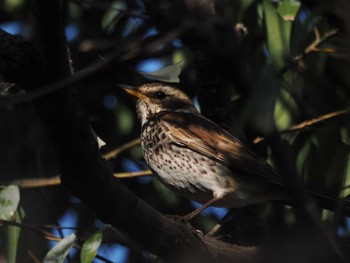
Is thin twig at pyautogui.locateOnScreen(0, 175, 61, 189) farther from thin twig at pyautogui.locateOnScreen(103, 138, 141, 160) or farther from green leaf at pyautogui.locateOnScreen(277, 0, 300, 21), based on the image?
green leaf at pyautogui.locateOnScreen(277, 0, 300, 21)

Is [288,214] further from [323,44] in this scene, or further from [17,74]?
[17,74]

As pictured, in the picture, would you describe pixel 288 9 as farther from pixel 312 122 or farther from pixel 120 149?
pixel 120 149

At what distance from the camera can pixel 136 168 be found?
17.6 ft

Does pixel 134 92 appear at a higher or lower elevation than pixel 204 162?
higher

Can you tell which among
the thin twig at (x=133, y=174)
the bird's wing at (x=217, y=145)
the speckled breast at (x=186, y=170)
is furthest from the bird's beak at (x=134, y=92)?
the thin twig at (x=133, y=174)

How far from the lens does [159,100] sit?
5410 mm

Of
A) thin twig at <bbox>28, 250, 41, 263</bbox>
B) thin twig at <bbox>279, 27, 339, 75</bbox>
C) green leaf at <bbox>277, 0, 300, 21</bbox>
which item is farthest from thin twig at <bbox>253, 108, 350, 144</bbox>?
thin twig at <bbox>28, 250, 41, 263</bbox>

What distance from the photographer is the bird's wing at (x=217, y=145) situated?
4621 millimetres

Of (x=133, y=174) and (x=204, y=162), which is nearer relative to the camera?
(x=204, y=162)

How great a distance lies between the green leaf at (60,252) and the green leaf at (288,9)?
1916 millimetres

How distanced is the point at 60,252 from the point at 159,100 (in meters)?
1.98

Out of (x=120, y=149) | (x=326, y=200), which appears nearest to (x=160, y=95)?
→ (x=120, y=149)

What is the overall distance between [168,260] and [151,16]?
1.49 m

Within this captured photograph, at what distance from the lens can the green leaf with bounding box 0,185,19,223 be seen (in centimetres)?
396
